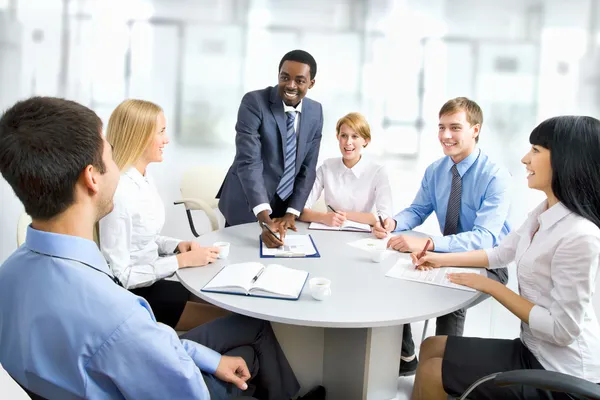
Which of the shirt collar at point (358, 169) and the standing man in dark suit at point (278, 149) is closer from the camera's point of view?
the standing man in dark suit at point (278, 149)

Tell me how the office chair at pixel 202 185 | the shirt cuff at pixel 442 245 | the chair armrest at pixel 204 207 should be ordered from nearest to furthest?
the shirt cuff at pixel 442 245 → the chair armrest at pixel 204 207 → the office chair at pixel 202 185

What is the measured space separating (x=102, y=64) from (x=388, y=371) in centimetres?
352

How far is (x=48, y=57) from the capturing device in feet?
13.4

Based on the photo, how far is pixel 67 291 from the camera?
0.88 metres

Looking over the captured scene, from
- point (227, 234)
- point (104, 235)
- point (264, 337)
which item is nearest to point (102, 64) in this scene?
point (227, 234)

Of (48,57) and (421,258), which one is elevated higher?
(48,57)

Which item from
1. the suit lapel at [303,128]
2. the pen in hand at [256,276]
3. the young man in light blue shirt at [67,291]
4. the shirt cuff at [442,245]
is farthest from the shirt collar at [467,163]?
the young man in light blue shirt at [67,291]

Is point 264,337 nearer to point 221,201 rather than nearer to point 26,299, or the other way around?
A: point 26,299

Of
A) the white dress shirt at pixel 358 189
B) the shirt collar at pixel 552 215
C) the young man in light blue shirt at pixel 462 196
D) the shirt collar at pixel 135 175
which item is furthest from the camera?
the white dress shirt at pixel 358 189

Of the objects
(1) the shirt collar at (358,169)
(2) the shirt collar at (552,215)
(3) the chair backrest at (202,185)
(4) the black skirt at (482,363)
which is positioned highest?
(1) the shirt collar at (358,169)

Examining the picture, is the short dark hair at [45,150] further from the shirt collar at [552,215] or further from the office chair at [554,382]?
the shirt collar at [552,215]

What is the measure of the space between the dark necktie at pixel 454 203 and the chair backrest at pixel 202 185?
1813mm

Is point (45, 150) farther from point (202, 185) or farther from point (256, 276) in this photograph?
point (202, 185)

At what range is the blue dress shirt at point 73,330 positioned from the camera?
870 millimetres
